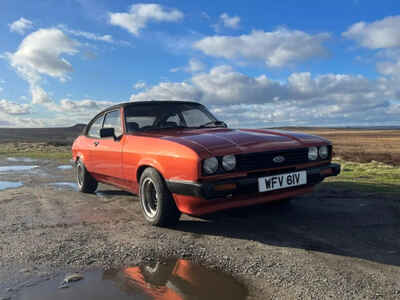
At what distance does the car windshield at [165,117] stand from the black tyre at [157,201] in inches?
38.2

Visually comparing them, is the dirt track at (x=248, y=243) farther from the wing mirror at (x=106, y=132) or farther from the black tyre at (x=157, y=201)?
the wing mirror at (x=106, y=132)

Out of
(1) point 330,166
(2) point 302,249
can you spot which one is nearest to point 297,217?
(1) point 330,166

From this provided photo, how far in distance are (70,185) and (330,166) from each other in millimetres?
5168

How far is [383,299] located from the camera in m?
2.00

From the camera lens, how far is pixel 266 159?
3.37 m

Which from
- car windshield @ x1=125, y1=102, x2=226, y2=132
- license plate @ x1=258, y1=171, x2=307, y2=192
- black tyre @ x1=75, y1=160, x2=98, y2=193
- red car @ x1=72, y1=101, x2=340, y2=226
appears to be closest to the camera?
red car @ x1=72, y1=101, x2=340, y2=226

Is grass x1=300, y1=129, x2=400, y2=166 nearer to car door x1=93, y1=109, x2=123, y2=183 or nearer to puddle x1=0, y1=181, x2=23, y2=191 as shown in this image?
car door x1=93, y1=109, x2=123, y2=183

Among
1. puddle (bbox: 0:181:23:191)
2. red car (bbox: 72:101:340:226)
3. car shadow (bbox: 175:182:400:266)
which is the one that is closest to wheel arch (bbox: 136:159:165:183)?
red car (bbox: 72:101:340:226)

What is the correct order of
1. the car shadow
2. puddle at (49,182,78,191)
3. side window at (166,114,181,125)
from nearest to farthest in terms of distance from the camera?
1. the car shadow
2. side window at (166,114,181,125)
3. puddle at (49,182,78,191)

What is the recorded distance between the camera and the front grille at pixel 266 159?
3248 mm

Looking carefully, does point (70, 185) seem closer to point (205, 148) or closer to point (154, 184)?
point (154, 184)

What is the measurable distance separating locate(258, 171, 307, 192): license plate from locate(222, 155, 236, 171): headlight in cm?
31

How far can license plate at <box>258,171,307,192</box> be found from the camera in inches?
129

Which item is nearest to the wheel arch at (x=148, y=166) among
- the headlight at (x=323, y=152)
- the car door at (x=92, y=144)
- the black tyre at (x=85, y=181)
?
→ the car door at (x=92, y=144)
